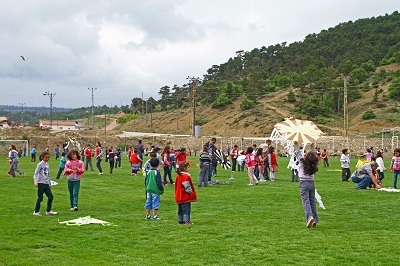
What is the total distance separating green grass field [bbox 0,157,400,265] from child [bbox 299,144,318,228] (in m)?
0.33

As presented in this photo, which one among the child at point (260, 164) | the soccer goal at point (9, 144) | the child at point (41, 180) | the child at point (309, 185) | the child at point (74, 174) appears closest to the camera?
the child at point (309, 185)

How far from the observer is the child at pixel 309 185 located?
12.2 m

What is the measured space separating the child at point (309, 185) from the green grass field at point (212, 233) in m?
0.33

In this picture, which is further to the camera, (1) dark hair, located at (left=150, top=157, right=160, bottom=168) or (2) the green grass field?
(1) dark hair, located at (left=150, top=157, right=160, bottom=168)

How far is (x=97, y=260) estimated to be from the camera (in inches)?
356

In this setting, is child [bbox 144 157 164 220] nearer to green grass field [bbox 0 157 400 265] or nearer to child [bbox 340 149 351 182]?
green grass field [bbox 0 157 400 265]

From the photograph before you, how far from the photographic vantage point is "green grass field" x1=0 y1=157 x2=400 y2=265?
360 inches

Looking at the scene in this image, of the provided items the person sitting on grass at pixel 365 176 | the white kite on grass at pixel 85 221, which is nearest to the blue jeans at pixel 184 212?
the white kite on grass at pixel 85 221

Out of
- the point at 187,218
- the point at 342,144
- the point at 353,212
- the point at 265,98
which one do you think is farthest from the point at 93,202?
the point at 265,98

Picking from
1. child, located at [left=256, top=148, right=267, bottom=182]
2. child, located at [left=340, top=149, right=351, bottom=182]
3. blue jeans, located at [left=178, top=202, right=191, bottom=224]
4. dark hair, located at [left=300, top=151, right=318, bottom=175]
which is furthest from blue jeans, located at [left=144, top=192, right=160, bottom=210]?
child, located at [left=340, top=149, right=351, bottom=182]

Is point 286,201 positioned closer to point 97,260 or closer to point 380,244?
point 380,244

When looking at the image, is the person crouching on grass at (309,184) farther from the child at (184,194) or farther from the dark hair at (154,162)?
the dark hair at (154,162)

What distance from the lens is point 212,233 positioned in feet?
38.0

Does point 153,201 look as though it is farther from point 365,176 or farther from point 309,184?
point 365,176
